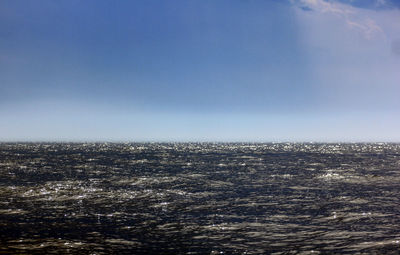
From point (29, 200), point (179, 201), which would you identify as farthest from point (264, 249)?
point (29, 200)

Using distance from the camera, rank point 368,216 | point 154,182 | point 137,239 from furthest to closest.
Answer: point 154,182
point 368,216
point 137,239

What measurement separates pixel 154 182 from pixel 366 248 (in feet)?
122

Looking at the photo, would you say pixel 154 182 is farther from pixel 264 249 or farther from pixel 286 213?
pixel 264 249

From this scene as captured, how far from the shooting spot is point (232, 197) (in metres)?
40.6

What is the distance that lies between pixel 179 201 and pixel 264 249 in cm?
1772

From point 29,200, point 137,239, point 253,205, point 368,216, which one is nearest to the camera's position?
point 137,239

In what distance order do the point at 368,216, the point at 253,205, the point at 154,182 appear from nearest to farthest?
1. the point at 368,216
2. the point at 253,205
3. the point at 154,182

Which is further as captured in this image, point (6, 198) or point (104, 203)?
point (6, 198)

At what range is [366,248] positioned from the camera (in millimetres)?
21906

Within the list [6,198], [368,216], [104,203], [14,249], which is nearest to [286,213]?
[368,216]

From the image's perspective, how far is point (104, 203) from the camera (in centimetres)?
3672

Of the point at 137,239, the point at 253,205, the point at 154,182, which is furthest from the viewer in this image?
the point at 154,182

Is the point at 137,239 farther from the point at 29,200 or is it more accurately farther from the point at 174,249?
the point at 29,200

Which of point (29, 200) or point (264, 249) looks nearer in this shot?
point (264, 249)
